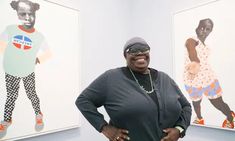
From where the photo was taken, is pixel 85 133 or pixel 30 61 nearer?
pixel 30 61

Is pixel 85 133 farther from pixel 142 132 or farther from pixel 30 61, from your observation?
pixel 142 132

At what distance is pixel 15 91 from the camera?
1.30 meters

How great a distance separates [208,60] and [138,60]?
2.58 ft

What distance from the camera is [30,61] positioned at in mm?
1376

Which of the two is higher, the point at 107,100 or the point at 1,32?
the point at 1,32

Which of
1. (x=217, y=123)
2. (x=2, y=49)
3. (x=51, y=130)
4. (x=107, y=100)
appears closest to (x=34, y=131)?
(x=51, y=130)

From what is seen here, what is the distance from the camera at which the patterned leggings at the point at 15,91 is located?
1261 millimetres

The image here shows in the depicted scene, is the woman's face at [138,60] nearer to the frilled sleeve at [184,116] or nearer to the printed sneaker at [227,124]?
the frilled sleeve at [184,116]

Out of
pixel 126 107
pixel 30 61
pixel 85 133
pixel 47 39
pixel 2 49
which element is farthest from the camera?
pixel 85 133

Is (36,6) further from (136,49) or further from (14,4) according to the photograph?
(136,49)

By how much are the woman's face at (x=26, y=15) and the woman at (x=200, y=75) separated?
120 cm

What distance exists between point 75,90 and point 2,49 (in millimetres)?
608

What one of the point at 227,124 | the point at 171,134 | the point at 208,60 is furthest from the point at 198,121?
the point at 171,134

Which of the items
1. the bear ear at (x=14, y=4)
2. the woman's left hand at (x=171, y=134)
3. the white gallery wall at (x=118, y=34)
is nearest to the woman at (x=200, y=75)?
the white gallery wall at (x=118, y=34)
